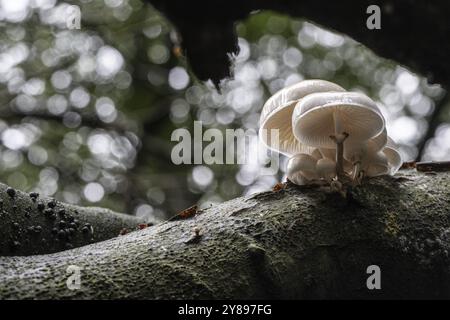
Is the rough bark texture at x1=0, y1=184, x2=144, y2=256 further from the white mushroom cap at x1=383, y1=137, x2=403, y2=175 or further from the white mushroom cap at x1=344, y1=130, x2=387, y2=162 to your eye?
the white mushroom cap at x1=383, y1=137, x2=403, y2=175

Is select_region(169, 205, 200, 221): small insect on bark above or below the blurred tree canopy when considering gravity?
below

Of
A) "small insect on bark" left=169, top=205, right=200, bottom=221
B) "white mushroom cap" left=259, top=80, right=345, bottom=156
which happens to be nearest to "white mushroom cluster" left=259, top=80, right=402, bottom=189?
"white mushroom cap" left=259, top=80, right=345, bottom=156

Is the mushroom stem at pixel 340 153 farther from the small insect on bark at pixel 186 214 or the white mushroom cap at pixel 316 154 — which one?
the small insect on bark at pixel 186 214

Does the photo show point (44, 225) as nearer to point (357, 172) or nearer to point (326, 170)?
point (326, 170)

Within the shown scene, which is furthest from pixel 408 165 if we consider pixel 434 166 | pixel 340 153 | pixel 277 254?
pixel 277 254

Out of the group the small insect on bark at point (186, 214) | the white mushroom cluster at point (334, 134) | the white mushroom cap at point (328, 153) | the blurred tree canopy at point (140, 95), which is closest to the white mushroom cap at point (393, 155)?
the white mushroom cluster at point (334, 134)
